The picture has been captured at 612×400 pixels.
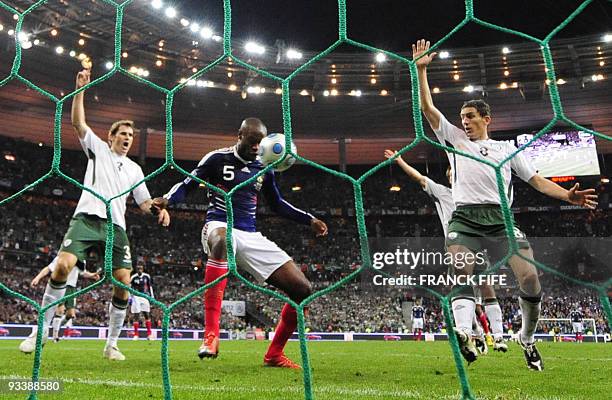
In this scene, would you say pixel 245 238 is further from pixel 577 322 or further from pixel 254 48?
pixel 254 48

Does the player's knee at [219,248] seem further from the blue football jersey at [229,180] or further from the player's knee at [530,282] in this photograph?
the player's knee at [530,282]

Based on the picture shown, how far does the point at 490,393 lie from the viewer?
270 centimetres

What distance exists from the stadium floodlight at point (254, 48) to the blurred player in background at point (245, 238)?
62.9 feet

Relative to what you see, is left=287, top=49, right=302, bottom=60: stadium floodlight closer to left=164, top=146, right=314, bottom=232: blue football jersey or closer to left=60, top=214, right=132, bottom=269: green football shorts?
left=60, top=214, right=132, bottom=269: green football shorts

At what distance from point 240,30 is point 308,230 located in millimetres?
12163

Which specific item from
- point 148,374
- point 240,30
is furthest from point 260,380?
point 240,30

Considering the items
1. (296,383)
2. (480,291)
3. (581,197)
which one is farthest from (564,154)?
(296,383)

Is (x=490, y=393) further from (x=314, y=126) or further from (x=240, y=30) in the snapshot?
(x=314, y=126)

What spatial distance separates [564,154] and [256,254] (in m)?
22.1

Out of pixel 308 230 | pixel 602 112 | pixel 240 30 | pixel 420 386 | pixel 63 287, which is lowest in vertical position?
pixel 420 386

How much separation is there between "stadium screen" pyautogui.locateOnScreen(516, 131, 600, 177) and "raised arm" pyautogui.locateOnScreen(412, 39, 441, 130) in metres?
20.1

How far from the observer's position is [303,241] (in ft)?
99.5

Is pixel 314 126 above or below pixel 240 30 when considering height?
below

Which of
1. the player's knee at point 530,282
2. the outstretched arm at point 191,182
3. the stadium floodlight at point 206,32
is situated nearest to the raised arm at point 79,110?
A: the outstretched arm at point 191,182
